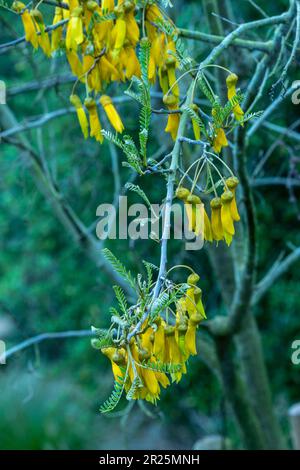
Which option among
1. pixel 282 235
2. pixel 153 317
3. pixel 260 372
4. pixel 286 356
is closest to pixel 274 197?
pixel 282 235

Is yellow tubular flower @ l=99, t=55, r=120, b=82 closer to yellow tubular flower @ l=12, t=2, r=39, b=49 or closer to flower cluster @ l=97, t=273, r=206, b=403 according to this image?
yellow tubular flower @ l=12, t=2, r=39, b=49

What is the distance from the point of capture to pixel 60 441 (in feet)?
18.4

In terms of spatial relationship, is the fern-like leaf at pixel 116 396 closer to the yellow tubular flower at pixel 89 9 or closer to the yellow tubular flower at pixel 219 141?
the yellow tubular flower at pixel 219 141

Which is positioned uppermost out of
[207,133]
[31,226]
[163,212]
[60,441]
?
[31,226]

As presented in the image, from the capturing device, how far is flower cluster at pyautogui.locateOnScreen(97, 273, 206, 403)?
137 centimetres

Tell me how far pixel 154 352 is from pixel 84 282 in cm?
365

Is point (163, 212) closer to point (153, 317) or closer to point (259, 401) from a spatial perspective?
point (153, 317)

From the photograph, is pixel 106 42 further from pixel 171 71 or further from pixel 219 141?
pixel 219 141

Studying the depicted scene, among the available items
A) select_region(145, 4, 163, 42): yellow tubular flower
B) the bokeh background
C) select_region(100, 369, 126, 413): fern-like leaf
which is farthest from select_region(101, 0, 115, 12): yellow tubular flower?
the bokeh background

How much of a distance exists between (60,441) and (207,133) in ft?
14.6

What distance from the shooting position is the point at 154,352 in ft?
4.57

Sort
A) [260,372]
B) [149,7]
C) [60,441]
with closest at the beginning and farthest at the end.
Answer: [149,7], [260,372], [60,441]

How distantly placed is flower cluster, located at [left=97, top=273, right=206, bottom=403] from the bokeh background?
191 centimetres

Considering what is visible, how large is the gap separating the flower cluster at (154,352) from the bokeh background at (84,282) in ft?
6.28
